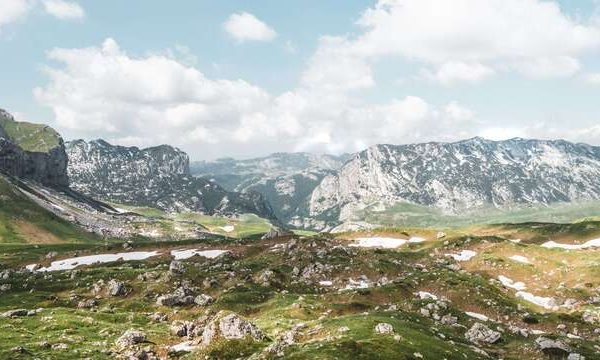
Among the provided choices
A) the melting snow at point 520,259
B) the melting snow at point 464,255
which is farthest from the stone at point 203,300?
the melting snow at point 520,259

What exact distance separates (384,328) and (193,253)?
9275 centimetres

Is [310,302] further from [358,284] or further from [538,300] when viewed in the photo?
[538,300]

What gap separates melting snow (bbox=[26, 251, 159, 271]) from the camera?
425 feet

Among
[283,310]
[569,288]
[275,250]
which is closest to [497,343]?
[283,310]

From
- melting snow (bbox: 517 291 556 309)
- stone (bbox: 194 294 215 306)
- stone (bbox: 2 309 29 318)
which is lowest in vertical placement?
melting snow (bbox: 517 291 556 309)

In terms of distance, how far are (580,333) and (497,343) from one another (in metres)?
19.3

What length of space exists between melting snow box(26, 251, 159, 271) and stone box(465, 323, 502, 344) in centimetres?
9503

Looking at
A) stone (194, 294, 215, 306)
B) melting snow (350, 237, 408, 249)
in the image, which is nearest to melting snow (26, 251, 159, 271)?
melting snow (350, 237, 408, 249)

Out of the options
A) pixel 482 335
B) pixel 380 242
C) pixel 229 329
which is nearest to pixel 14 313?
pixel 229 329

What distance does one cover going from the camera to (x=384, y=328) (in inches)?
1957

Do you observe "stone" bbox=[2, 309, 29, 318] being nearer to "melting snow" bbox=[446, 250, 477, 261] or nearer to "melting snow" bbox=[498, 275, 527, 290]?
"melting snow" bbox=[498, 275, 527, 290]

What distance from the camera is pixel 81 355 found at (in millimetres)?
43281

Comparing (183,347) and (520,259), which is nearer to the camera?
(183,347)

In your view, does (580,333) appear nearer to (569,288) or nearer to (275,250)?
(569,288)
